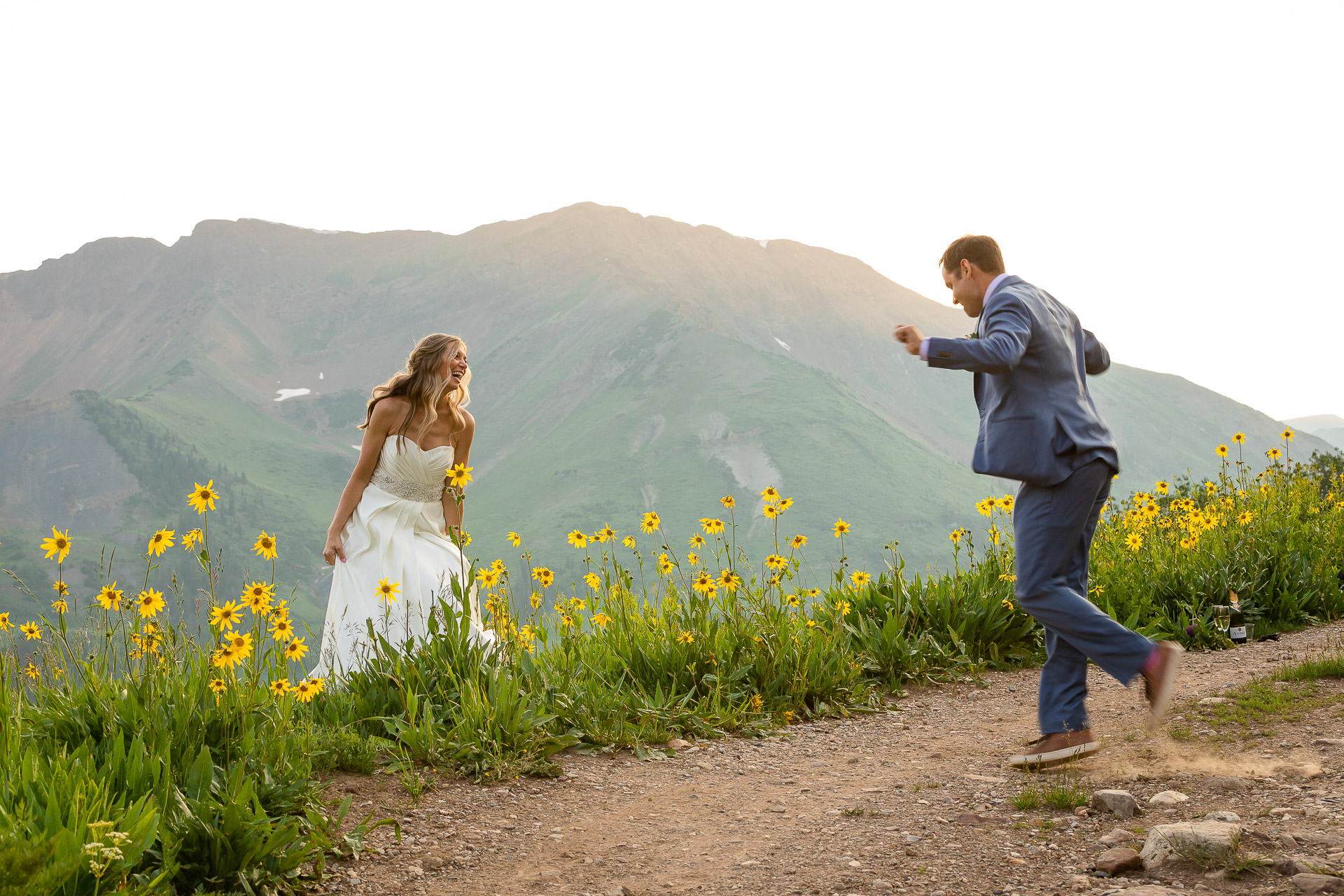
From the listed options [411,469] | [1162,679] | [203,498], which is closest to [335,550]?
[411,469]

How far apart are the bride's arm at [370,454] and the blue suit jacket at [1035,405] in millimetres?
3301

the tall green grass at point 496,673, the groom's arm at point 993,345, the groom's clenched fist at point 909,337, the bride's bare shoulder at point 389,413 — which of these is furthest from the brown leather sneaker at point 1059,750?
the bride's bare shoulder at point 389,413

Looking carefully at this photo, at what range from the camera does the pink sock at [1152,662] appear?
125 inches

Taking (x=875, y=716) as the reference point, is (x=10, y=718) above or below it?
above

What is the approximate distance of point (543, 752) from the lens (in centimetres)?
368

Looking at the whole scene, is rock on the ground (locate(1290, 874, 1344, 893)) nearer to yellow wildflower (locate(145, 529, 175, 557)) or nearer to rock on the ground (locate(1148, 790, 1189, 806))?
rock on the ground (locate(1148, 790, 1189, 806))

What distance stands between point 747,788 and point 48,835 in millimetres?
2281

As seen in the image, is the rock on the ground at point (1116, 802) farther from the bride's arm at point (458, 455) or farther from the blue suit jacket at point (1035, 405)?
the bride's arm at point (458, 455)

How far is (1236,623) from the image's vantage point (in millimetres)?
5574

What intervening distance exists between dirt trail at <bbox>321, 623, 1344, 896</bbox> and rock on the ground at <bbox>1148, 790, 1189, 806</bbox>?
0.02 meters

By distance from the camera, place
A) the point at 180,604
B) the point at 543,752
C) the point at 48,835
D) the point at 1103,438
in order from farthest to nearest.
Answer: the point at 543,752, the point at 1103,438, the point at 180,604, the point at 48,835

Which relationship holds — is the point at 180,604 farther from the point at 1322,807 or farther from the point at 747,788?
the point at 1322,807

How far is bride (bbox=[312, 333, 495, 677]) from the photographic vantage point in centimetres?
523

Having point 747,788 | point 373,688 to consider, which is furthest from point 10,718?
point 747,788
